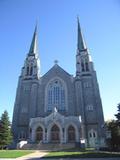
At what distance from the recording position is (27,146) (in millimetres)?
30859

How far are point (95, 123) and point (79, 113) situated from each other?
142 inches

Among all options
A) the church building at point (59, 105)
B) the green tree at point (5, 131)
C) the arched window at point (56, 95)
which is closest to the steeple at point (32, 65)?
the church building at point (59, 105)

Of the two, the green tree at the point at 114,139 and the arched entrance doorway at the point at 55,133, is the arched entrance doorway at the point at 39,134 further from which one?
the green tree at the point at 114,139

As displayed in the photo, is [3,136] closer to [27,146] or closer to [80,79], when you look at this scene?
[27,146]

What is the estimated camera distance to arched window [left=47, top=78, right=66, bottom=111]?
39.3 m

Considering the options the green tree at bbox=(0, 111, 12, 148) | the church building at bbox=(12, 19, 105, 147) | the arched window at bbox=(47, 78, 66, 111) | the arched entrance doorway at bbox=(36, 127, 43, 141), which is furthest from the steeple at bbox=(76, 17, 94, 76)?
the green tree at bbox=(0, 111, 12, 148)

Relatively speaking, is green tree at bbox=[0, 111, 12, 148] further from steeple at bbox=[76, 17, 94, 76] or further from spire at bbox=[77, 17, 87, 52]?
spire at bbox=[77, 17, 87, 52]

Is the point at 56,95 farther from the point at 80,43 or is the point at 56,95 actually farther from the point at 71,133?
the point at 80,43

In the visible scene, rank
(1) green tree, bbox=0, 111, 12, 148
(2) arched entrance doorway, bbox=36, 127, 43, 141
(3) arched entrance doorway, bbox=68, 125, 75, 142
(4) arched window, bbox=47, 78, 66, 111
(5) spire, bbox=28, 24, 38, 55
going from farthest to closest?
(5) spire, bbox=28, 24, 38, 55 → (4) arched window, bbox=47, 78, 66, 111 → (2) arched entrance doorway, bbox=36, 127, 43, 141 → (3) arched entrance doorway, bbox=68, 125, 75, 142 → (1) green tree, bbox=0, 111, 12, 148

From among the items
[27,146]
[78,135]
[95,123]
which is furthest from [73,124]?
[27,146]

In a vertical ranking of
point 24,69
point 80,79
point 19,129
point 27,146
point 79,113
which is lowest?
point 27,146

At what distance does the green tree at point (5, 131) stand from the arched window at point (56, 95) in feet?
31.3

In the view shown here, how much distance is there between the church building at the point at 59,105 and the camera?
34.4 meters

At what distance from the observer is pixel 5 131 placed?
3186 centimetres
